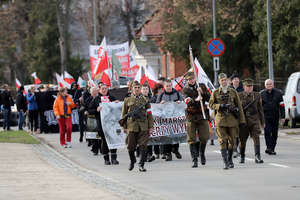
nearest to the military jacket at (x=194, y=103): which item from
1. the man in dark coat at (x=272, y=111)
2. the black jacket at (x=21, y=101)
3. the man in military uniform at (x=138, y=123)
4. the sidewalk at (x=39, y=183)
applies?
the man in military uniform at (x=138, y=123)

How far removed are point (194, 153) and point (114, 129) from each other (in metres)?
2.34

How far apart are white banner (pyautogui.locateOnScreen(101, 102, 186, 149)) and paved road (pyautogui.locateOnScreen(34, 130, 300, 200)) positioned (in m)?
0.59

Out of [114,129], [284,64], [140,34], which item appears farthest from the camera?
[140,34]

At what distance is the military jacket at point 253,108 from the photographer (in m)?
15.2

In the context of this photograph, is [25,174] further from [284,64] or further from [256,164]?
[284,64]

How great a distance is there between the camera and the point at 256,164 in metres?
14.5

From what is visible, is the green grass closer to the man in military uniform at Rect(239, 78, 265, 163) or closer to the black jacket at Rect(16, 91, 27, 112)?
the black jacket at Rect(16, 91, 27, 112)

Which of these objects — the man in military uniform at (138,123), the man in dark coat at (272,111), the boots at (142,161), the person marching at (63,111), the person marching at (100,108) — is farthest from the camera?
the person marching at (63,111)

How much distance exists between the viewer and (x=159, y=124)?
17.1 meters

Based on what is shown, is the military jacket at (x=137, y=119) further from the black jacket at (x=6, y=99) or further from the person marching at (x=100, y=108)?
the black jacket at (x=6, y=99)

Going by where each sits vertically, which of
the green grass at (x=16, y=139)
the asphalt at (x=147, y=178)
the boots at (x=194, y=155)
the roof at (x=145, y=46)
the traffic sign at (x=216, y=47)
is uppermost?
the roof at (x=145, y=46)

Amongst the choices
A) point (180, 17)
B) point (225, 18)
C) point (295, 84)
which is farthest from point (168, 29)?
point (295, 84)

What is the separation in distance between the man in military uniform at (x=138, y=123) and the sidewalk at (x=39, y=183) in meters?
1.40


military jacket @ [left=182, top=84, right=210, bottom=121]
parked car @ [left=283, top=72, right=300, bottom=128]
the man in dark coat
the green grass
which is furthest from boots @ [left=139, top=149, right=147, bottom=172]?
parked car @ [left=283, top=72, right=300, bottom=128]
